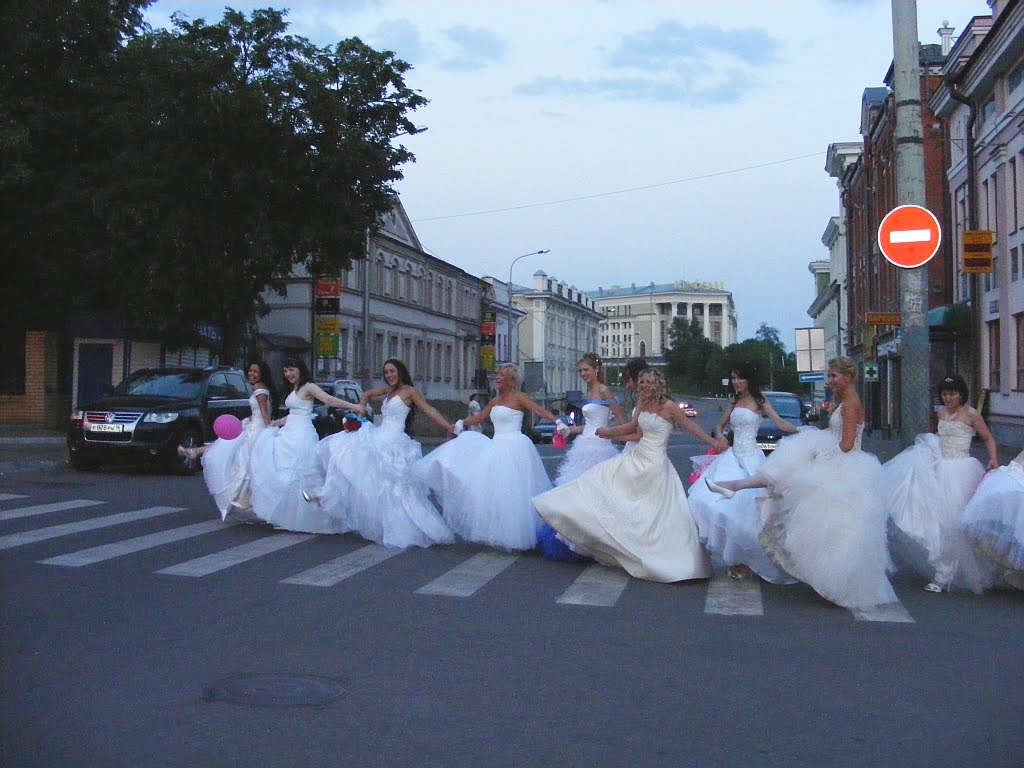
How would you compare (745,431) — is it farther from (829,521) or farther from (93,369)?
(93,369)

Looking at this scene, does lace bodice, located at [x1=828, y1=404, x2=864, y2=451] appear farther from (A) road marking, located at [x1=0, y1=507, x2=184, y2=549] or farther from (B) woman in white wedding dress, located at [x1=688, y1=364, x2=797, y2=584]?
(A) road marking, located at [x1=0, y1=507, x2=184, y2=549]

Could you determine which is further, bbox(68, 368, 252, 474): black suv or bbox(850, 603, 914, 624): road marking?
bbox(68, 368, 252, 474): black suv

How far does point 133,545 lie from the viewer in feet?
36.8

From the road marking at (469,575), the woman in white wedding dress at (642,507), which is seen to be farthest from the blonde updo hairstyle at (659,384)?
the road marking at (469,575)

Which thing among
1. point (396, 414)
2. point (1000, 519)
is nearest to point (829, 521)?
point (1000, 519)

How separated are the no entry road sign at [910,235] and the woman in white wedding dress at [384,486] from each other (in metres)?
5.79

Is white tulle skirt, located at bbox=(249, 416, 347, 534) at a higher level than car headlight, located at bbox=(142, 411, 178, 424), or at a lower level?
lower

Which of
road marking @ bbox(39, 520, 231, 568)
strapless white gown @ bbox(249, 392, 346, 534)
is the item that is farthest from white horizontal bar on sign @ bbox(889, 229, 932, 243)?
road marking @ bbox(39, 520, 231, 568)

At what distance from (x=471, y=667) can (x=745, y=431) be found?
16.4 ft

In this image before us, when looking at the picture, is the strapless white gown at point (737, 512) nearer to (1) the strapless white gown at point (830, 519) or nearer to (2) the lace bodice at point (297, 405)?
(1) the strapless white gown at point (830, 519)

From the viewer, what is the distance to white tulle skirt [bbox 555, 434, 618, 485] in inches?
454

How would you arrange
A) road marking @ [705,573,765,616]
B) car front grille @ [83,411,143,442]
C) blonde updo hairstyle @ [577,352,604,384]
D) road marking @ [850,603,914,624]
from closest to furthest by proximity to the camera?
road marking @ [850,603,914,624]
road marking @ [705,573,765,616]
blonde updo hairstyle @ [577,352,604,384]
car front grille @ [83,411,143,442]

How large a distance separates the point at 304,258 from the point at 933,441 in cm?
1965

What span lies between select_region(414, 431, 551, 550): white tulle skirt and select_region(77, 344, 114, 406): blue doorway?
77.5 feet
